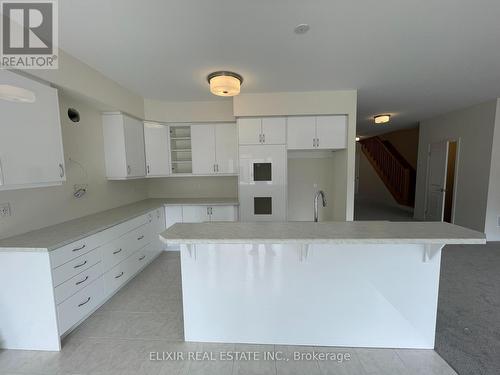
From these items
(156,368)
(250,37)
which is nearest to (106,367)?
(156,368)

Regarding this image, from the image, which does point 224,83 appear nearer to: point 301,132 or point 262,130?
point 262,130

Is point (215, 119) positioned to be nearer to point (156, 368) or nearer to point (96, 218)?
point (96, 218)

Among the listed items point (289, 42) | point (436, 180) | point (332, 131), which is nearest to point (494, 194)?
point (436, 180)

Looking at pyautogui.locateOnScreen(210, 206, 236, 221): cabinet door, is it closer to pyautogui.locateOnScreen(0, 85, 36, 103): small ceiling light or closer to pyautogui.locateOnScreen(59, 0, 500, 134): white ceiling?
pyautogui.locateOnScreen(59, 0, 500, 134): white ceiling

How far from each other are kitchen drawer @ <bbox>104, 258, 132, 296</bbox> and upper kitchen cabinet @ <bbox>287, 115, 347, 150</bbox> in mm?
2837

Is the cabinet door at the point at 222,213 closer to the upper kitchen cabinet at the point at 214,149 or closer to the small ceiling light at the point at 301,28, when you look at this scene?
the upper kitchen cabinet at the point at 214,149

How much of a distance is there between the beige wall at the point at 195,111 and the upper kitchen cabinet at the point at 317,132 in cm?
110

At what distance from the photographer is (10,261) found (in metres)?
1.69

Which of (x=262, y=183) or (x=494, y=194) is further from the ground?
(x=262, y=183)

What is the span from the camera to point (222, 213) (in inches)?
144

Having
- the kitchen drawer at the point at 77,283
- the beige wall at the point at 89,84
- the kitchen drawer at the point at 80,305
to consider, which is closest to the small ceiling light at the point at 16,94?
the beige wall at the point at 89,84

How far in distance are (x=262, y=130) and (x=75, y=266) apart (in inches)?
110

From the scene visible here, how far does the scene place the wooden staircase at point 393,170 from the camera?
7.06 m

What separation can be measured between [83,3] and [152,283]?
285 cm
